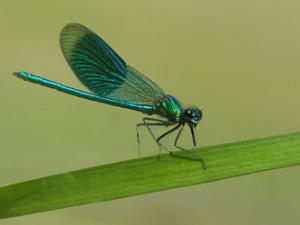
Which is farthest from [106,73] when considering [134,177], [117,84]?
[134,177]

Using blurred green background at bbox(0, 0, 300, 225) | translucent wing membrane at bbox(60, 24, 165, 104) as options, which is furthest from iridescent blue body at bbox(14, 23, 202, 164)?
blurred green background at bbox(0, 0, 300, 225)

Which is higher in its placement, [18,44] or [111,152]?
[18,44]

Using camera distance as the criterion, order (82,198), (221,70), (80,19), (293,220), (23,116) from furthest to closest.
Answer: (80,19) → (221,70) → (23,116) → (293,220) → (82,198)

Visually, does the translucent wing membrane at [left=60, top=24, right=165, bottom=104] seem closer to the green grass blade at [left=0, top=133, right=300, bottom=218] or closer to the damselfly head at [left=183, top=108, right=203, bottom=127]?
the damselfly head at [left=183, top=108, right=203, bottom=127]

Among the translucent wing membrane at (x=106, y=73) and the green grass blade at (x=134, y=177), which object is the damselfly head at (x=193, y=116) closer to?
the translucent wing membrane at (x=106, y=73)

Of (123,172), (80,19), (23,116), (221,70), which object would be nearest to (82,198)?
(123,172)

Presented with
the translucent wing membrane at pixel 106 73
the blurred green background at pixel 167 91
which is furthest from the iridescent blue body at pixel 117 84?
the blurred green background at pixel 167 91

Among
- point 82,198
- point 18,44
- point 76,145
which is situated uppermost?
point 18,44

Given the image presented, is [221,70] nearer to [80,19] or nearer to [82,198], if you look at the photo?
[80,19]
